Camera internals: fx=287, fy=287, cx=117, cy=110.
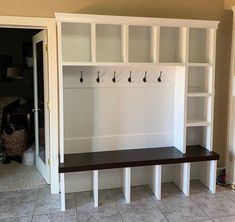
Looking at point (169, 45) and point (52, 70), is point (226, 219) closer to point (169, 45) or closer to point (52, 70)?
point (169, 45)

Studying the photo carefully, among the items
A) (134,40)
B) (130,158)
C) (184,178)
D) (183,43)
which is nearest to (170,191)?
(184,178)

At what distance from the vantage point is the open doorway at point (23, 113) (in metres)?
3.80

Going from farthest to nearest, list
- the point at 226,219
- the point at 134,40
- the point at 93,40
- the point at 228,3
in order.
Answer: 1. the point at 228,3
2. the point at 134,40
3. the point at 93,40
4. the point at 226,219

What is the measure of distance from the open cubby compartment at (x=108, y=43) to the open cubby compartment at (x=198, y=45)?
0.90 meters

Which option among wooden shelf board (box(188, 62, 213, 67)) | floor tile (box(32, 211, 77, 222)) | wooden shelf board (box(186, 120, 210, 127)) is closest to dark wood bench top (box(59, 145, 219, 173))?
wooden shelf board (box(186, 120, 210, 127))

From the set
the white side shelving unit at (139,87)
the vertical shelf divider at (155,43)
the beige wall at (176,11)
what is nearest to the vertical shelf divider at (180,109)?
the white side shelving unit at (139,87)

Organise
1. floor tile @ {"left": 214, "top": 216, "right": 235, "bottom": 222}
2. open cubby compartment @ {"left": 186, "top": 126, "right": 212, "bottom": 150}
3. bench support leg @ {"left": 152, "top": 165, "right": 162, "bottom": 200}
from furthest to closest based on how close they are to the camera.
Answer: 1. open cubby compartment @ {"left": 186, "top": 126, "right": 212, "bottom": 150}
2. bench support leg @ {"left": 152, "top": 165, "right": 162, "bottom": 200}
3. floor tile @ {"left": 214, "top": 216, "right": 235, "bottom": 222}

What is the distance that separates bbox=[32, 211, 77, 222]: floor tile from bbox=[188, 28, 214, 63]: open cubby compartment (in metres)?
2.29

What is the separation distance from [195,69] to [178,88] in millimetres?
360

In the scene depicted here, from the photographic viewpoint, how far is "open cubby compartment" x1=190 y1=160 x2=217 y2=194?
349 cm

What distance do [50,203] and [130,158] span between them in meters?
1.04

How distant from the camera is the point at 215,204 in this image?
321 centimetres

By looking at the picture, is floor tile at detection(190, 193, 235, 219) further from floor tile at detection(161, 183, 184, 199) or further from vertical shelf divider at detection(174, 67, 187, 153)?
vertical shelf divider at detection(174, 67, 187, 153)

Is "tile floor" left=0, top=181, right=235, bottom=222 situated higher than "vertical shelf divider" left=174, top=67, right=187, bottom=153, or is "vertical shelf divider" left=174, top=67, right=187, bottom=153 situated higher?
"vertical shelf divider" left=174, top=67, right=187, bottom=153
